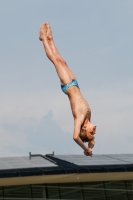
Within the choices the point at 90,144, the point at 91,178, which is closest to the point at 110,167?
the point at 91,178

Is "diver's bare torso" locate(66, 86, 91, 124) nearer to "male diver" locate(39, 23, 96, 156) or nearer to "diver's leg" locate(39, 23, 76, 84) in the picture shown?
"male diver" locate(39, 23, 96, 156)

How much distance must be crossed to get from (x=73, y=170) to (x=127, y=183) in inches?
260

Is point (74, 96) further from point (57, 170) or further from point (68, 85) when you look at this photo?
point (57, 170)

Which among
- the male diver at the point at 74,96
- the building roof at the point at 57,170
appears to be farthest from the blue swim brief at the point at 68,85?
the building roof at the point at 57,170

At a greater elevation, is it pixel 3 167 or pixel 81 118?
pixel 3 167

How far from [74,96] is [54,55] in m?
1.57

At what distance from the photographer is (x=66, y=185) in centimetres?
3569

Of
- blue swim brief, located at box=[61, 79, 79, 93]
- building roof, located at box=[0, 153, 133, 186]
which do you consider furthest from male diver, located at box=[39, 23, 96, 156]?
building roof, located at box=[0, 153, 133, 186]

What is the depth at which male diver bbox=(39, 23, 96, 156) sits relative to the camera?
60.6 feet

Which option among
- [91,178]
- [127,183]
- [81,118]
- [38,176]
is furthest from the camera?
[127,183]

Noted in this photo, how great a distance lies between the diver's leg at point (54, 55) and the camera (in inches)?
749

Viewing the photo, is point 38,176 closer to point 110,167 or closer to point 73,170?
point 73,170

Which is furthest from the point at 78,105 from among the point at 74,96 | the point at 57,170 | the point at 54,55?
the point at 57,170

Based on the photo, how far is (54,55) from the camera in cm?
1934
